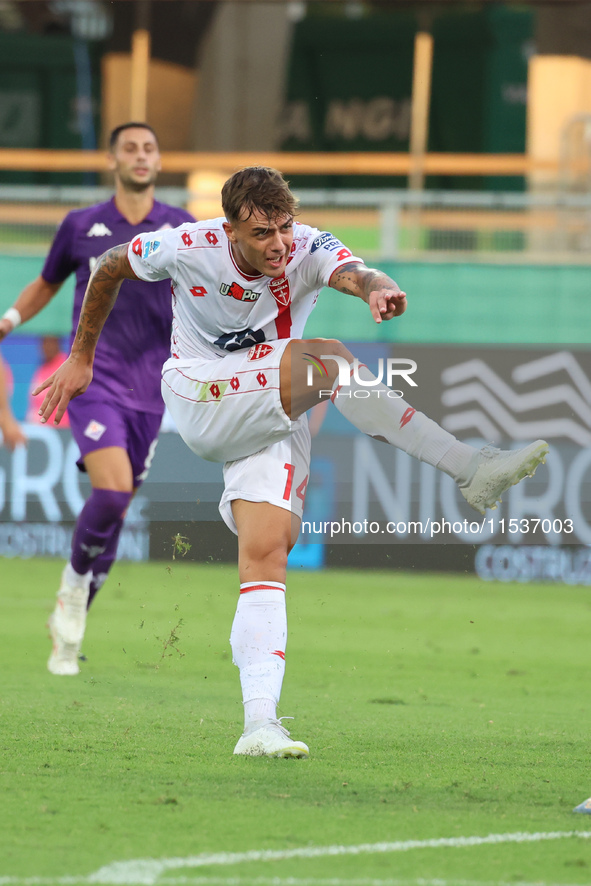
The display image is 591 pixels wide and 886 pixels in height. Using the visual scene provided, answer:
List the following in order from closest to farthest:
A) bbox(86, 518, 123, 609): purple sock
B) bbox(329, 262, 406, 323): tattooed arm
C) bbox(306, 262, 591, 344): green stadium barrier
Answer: bbox(329, 262, 406, 323): tattooed arm < bbox(86, 518, 123, 609): purple sock < bbox(306, 262, 591, 344): green stadium barrier

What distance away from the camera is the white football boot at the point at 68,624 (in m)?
5.80

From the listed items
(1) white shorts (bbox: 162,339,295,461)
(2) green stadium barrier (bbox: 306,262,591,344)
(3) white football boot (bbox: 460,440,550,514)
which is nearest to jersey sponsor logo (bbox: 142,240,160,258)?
(1) white shorts (bbox: 162,339,295,461)

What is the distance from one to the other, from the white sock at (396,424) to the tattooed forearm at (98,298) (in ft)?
2.98

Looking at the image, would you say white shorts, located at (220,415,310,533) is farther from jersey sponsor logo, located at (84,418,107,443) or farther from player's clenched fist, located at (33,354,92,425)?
jersey sponsor logo, located at (84,418,107,443)

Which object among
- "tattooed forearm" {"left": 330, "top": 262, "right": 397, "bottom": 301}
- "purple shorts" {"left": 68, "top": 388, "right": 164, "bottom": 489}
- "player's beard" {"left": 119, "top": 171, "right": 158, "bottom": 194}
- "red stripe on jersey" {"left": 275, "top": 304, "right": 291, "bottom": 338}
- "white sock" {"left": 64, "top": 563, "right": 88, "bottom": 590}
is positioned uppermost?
"player's beard" {"left": 119, "top": 171, "right": 158, "bottom": 194}

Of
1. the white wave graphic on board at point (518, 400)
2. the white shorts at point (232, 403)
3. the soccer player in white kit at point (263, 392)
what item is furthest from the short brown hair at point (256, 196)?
the white wave graphic on board at point (518, 400)

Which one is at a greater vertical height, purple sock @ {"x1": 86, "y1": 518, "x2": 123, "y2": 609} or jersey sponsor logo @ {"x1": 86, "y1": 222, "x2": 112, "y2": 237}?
jersey sponsor logo @ {"x1": 86, "y1": 222, "x2": 112, "y2": 237}

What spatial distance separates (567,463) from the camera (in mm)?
10516

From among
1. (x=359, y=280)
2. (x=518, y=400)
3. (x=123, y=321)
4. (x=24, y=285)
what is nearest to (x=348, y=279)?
(x=359, y=280)

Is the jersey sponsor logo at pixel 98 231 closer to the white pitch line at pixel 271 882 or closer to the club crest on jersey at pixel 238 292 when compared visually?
the club crest on jersey at pixel 238 292

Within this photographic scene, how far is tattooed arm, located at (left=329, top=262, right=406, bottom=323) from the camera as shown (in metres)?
3.70

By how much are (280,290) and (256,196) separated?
39cm

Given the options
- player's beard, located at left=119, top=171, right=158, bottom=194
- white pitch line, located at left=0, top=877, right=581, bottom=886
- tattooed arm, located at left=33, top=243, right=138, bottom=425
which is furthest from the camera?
player's beard, located at left=119, top=171, right=158, bottom=194

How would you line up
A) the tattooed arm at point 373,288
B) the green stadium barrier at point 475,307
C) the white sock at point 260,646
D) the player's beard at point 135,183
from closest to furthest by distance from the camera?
the tattooed arm at point 373,288 → the white sock at point 260,646 → the player's beard at point 135,183 → the green stadium barrier at point 475,307
